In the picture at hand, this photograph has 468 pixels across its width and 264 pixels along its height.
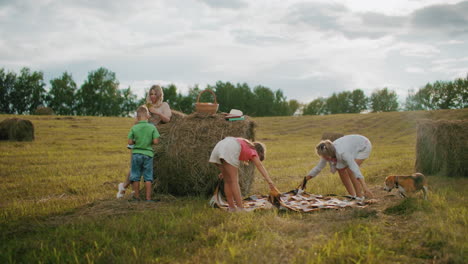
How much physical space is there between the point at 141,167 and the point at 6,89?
205 ft

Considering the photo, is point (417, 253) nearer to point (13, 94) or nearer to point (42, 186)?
point (42, 186)

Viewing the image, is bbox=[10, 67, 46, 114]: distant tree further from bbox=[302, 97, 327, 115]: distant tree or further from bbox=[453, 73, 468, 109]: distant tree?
bbox=[453, 73, 468, 109]: distant tree

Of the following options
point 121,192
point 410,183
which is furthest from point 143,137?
point 410,183

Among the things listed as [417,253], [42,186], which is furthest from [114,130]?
[417,253]

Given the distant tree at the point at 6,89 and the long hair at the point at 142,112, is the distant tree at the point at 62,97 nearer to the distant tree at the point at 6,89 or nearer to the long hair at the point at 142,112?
the distant tree at the point at 6,89

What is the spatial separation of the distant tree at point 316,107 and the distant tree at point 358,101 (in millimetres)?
6245

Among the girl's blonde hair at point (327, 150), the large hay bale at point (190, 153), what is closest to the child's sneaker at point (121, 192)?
the large hay bale at point (190, 153)

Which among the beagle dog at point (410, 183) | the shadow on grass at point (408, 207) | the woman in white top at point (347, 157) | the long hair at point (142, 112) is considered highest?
the long hair at point (142, 112)

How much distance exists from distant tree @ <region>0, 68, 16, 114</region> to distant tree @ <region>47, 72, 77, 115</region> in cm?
565

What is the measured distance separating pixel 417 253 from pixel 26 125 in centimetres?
1884

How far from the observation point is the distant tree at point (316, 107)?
84.2 metres

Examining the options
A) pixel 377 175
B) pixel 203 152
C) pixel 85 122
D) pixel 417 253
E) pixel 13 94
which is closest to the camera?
pixel 417 253

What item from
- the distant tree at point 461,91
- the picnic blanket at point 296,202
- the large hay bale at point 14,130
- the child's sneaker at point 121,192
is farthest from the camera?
the distant tree at point 461,91

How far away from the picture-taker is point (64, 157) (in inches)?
513
